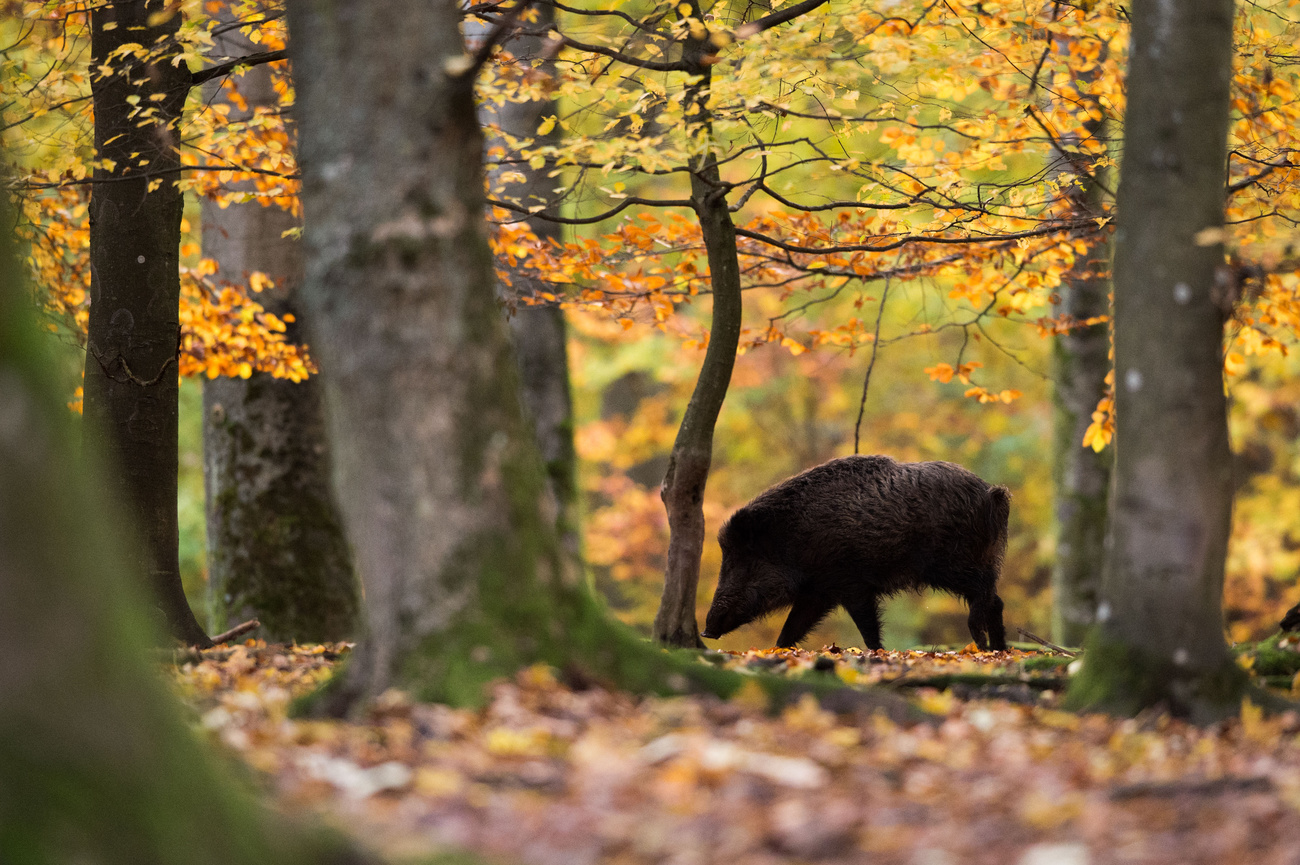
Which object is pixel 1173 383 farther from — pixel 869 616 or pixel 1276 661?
pixel 869 616

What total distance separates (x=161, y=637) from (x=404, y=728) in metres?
3.59

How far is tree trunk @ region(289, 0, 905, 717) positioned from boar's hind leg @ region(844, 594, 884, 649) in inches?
226

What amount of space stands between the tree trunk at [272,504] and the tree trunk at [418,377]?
6.37m

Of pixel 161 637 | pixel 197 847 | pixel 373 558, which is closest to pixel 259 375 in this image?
pixel 161 637

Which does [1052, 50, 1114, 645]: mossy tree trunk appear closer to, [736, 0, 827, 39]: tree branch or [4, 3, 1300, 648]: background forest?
[4, 3, 1300, 648]: background forest

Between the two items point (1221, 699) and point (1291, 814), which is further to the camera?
point (1221, 699)

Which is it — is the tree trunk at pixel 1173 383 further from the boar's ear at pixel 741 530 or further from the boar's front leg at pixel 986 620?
the boar's ear at pixel 741 530

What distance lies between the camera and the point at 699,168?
6723 millimetres

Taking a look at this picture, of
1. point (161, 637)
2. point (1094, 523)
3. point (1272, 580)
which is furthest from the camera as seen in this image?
point (1272, 580)

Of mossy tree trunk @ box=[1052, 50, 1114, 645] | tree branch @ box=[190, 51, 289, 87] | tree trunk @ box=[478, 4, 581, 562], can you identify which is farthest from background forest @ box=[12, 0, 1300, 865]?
mossy tree trunk @ box=[1052, 50, 1114, 645]

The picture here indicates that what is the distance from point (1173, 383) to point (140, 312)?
5948 mm

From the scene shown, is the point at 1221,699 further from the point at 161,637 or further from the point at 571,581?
the point at 161,637

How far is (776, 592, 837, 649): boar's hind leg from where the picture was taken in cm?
965

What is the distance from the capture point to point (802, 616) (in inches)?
383
